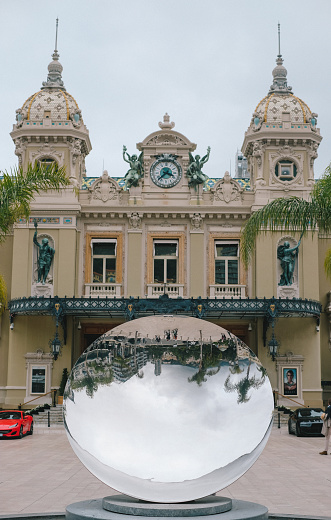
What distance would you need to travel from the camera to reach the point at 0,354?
35125mm

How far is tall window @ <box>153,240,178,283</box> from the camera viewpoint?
117ft

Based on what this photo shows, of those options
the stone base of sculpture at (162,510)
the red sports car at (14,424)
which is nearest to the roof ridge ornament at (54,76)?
the red sports car at (14,424)

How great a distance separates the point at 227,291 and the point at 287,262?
3164mm

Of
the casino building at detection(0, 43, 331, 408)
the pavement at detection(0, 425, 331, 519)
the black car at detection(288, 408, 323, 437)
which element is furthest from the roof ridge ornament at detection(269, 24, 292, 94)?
the pavement at detection(0, 425, 331, 519)

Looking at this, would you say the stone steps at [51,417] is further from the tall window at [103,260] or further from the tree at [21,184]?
the tree at [21,184]

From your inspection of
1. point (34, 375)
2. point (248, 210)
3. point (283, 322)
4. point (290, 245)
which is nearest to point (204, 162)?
point (248, 210)

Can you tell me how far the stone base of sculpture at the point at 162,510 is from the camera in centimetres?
775

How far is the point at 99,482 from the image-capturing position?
46.0ft

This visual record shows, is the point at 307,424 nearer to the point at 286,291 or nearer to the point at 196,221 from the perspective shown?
the point at 286,291

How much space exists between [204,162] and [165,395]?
2886 centimetres

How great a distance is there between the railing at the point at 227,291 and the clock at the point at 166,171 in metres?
5.57

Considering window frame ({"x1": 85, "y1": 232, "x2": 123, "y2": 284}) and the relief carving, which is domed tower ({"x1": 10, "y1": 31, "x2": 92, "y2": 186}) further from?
the relief carving

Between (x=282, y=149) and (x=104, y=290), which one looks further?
(x=282, y=149)

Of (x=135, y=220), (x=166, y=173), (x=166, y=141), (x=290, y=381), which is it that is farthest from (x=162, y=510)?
(x=166, y=141)
